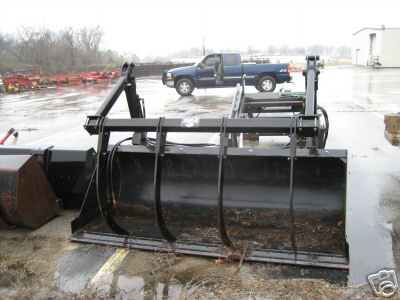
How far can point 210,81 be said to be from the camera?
2042 centimetres

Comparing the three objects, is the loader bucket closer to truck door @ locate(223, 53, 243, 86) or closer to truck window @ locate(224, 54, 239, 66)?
truck door @ locate(223, 53, 243, 86)

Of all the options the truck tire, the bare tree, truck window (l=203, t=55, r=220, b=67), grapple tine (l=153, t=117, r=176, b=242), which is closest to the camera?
grapple tine (l=153, t=117, r=176, b=242)

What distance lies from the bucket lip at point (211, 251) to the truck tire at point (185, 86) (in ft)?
55.7

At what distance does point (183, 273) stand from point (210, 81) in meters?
17.2

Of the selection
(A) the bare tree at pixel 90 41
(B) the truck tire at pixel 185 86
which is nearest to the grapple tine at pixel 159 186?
(B) the truck tire at pixel 185 86

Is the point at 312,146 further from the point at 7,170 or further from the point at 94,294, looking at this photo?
the point at 7,170

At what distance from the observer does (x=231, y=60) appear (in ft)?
66.2

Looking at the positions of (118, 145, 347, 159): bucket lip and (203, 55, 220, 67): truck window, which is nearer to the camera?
(118, 145, 347, 159): bucket lip

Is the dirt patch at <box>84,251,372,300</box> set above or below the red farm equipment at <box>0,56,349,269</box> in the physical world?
below

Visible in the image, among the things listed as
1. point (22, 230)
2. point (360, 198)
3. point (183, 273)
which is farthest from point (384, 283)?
point (22, 230)

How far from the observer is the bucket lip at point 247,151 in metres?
3.82

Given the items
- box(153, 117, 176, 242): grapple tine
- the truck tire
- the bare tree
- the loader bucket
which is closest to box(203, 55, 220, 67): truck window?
the truck tire

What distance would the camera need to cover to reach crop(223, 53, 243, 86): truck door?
2012 centimetres

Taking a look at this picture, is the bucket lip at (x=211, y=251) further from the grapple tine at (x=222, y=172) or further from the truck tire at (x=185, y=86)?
the truck tire at (x=185, y=86)
